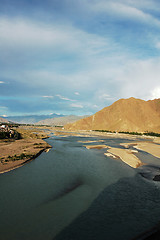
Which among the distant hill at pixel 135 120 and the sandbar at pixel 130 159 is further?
the distant hill at pixel 135 120

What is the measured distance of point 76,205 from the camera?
16.0 metres

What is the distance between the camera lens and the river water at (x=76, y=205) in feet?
39.5

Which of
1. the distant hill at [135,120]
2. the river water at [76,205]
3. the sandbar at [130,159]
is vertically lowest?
the river water at [76,205]

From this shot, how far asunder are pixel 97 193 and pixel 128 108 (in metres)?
192

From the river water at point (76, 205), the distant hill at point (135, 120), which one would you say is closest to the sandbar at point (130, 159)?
the river water at point (76, 205)

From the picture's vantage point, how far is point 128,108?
19862 centimetres

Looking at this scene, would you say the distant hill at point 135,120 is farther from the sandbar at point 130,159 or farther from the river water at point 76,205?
the river water at point 76,205

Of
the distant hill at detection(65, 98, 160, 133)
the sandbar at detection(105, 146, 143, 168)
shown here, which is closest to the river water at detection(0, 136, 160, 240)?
the sandbar at detection(105, 146, 143, 168)

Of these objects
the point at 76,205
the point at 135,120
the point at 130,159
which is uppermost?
the point at 135,120

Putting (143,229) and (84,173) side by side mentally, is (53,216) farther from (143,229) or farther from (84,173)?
(84,173)

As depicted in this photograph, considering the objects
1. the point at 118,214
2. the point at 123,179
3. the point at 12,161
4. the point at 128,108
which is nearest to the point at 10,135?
the point at 12,161

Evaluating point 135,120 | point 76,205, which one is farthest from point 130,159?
point 135,120

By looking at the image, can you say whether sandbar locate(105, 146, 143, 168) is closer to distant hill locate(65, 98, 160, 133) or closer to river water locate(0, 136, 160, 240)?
river water locate(0, 136, 160, 240)

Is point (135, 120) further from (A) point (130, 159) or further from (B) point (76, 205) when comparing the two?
(B) point (76, 205)
